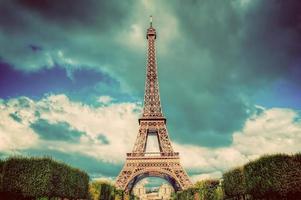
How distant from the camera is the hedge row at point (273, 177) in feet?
63.7

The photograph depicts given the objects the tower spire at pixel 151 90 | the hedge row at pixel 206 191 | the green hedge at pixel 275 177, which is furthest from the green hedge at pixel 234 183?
the tower spire at pixel 151 90

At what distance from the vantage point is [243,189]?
24047 mm

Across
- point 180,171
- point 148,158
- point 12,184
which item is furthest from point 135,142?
point 12,184

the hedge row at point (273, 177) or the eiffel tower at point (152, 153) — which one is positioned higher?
the eiffel tower at point (152, 153)

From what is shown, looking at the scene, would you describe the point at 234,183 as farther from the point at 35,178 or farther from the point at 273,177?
the point at 35,178

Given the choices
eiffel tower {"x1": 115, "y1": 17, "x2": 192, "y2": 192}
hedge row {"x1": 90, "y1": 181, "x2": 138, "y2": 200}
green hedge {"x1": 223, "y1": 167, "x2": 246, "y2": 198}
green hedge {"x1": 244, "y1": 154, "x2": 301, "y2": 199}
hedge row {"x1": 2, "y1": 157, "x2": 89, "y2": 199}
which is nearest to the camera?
hedge row {"x1": 2, "y1": 157, "x2": 89, "y2": 199}

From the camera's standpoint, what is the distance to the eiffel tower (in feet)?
152

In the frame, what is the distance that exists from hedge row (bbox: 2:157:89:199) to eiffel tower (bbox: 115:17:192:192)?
69.4 feet

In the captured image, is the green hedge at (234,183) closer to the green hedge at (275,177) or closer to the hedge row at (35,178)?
the green hedge at (275,177)

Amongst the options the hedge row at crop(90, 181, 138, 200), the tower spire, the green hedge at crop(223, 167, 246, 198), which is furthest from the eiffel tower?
the green hedge at crop(223, 167, 246, 198)

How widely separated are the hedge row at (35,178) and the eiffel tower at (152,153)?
69.4ft

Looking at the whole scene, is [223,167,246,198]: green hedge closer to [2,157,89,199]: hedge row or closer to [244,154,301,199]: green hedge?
[244,154,301,199]: green hedge

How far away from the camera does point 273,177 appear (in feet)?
66.6

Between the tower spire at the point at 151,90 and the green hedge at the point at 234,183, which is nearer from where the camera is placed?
the green hedge at the point at 234,183
